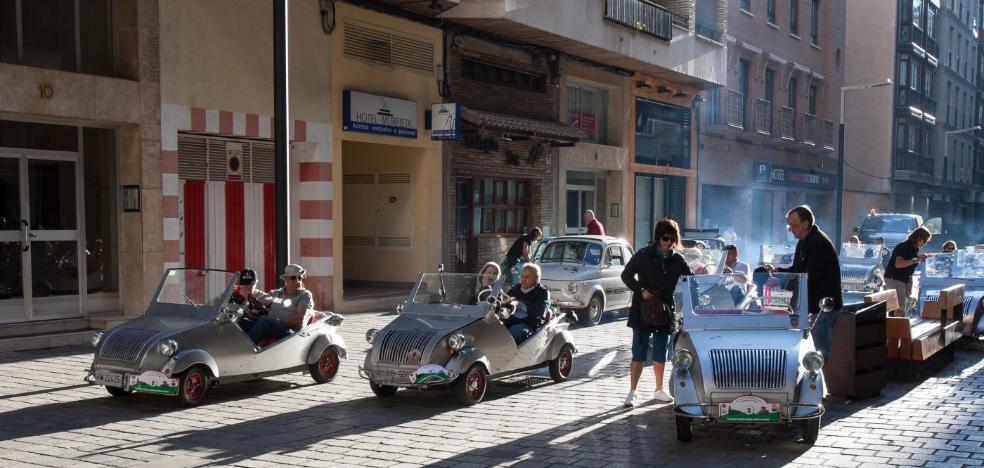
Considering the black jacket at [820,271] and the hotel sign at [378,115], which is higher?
the hotel sign at [378,115]

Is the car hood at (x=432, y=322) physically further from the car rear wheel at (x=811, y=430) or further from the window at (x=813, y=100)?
the window at (x=813, y=100)

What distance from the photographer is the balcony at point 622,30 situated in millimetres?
18953

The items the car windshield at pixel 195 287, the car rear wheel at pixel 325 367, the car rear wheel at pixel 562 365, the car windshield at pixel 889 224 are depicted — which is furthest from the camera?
the car windshield at pixel 889 224

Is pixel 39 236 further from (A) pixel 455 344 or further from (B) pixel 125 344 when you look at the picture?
(A) pixel 455 344

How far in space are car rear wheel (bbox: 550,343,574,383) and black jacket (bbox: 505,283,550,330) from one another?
0.50 meters

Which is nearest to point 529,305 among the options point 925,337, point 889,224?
point 925,337

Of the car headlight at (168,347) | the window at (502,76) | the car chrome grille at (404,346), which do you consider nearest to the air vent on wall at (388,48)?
the window at (502,76)

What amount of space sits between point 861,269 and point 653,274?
12.4 meters

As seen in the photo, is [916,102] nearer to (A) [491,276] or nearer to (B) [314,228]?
(B) [314,228]

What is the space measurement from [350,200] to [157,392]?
1207 cm

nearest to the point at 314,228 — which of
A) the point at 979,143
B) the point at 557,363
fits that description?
the point at 557,363

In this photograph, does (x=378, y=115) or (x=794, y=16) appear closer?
(x=378, y=115)

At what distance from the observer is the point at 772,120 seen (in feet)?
113

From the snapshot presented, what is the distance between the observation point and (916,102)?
50125 mm
